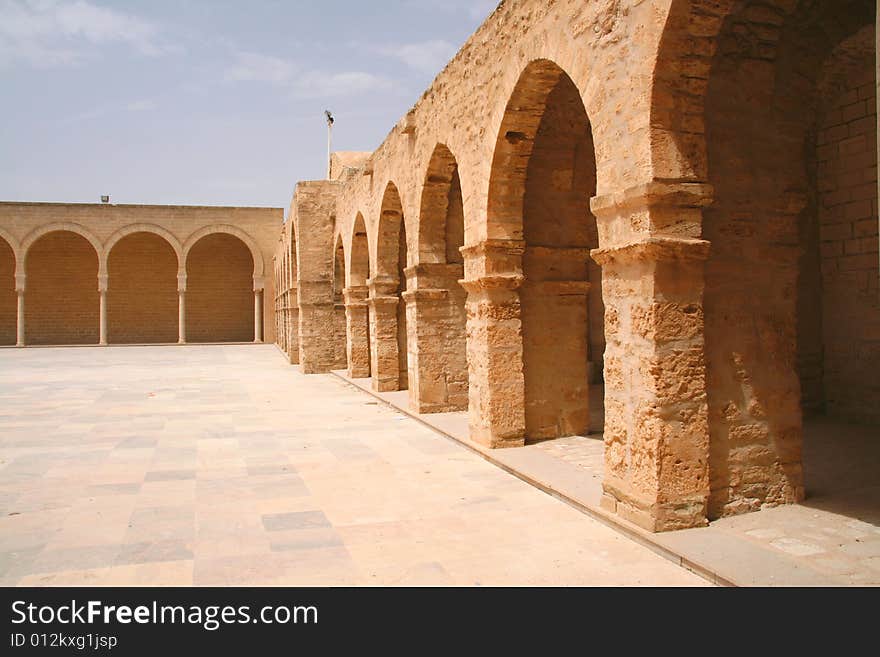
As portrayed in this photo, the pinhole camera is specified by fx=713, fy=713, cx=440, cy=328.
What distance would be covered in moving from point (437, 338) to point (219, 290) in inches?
1008

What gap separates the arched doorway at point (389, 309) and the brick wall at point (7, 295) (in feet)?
82.5

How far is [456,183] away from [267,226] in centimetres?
2349

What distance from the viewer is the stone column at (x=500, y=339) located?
7359 millimetres

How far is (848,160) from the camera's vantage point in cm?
884

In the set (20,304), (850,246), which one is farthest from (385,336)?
(20,304)

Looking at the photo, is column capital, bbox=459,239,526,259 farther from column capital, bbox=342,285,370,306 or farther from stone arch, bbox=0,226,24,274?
stone arch, bbox=0,226,24,274

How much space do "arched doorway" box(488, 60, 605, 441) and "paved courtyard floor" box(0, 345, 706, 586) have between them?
122 cm

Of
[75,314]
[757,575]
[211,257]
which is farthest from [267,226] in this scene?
[757,575]

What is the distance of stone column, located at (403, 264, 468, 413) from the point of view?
396 inches

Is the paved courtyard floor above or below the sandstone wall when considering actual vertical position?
below

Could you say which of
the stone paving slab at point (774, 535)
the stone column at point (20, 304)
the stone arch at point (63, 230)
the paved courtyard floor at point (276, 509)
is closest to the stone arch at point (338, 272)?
the paved courtyard floor at point (276, 509)

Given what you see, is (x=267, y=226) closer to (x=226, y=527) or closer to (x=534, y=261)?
(x=534, y=261)

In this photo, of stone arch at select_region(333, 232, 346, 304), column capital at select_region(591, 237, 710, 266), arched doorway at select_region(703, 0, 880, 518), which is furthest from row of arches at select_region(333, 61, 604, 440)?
stone arch at select_region(333, 232, 346, 304)

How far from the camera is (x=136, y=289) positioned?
32688 millimetres
